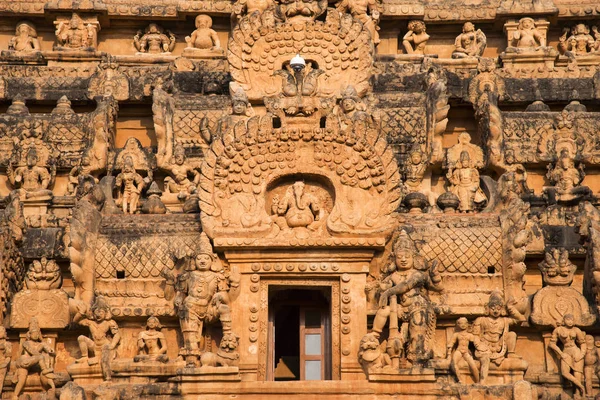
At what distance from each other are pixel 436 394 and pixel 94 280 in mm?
5947

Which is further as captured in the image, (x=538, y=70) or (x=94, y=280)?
(x=538, y=70)

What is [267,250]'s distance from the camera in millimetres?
26969

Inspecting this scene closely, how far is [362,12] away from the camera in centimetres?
3297

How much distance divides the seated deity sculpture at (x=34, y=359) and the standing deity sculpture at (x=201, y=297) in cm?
225

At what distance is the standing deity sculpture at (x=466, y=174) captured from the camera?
97.0 ft

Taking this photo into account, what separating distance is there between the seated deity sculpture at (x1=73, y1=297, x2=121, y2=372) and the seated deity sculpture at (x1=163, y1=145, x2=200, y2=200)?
12.2ft

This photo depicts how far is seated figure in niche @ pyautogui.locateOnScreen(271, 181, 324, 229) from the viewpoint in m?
27.0

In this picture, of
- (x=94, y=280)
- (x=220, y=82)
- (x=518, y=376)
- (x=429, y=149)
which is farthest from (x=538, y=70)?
(x=94, y=280)

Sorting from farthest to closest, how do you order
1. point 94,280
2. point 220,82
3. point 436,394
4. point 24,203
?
1. point 220,82
2. point 24,203
3. point 94,280
4. point 436,394

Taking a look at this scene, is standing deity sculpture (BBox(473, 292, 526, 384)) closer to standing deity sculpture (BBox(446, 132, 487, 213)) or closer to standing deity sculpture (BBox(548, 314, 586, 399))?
standing deity sculpture (BBox(548, 314, 586, 399))

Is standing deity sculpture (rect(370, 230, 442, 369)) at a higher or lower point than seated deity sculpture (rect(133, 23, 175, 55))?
lower

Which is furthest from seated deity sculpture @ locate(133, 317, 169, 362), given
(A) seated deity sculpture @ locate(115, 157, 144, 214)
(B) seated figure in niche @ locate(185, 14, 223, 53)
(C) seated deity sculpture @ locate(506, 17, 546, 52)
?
(C) seated deity sculpture @ locate(506, 17, 546, 52)

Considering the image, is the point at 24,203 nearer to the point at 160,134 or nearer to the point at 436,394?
the point at 160,134

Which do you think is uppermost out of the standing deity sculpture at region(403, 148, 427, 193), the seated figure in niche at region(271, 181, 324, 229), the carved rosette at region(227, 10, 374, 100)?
the carved rosette at region(227, 10, 374, 100)
